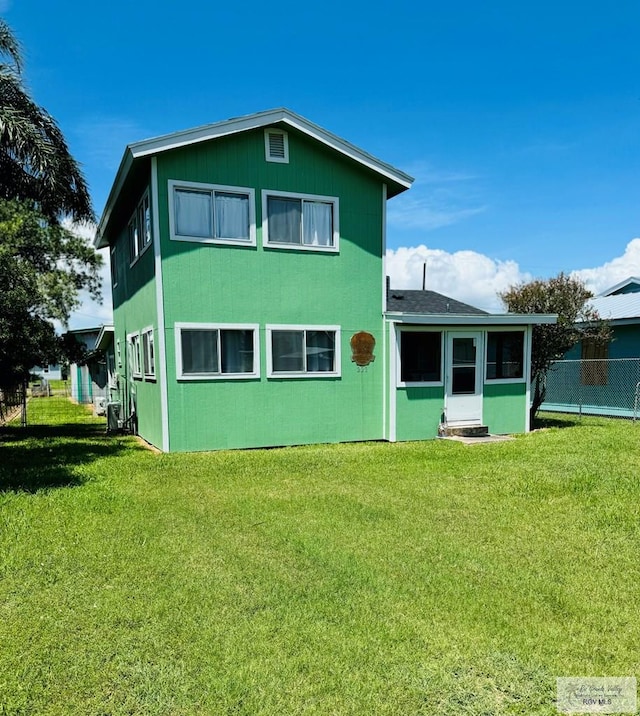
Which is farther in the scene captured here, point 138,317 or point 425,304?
point 425,304

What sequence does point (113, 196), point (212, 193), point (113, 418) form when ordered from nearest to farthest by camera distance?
1. point (212, 193)
2. point (113, 196)
3. point (113, 418)

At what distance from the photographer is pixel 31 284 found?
27.7 feet

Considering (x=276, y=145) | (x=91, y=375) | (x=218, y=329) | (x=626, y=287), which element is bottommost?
(x=91, y=375)

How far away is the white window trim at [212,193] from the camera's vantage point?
32.0 ft

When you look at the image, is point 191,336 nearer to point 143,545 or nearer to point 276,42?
point 143,545

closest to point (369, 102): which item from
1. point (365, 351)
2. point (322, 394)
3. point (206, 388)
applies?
point (365, 351)

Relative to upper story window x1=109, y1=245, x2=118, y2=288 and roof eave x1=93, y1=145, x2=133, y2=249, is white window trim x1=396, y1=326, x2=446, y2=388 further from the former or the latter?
upper story window x1=109, y1=245, x2=118, y2=288

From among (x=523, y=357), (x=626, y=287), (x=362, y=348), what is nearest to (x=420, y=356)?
(x=362, y=348)

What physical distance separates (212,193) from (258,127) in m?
1.70

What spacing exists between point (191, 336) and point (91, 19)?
8143 mm

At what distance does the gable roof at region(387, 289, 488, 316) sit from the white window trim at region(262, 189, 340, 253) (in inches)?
92.5

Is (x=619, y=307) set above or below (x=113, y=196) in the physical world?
below

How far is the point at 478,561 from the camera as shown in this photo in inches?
175

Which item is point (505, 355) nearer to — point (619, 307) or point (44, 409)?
point (619, 307)
